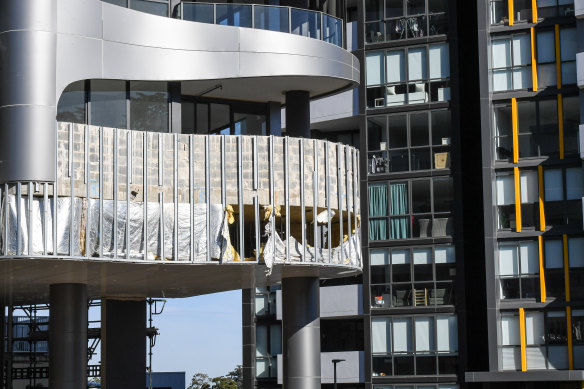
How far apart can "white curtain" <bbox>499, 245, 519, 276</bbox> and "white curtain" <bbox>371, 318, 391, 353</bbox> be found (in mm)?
5978

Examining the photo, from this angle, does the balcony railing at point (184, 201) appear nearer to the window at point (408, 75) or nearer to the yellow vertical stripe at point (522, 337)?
the yellow vertical stripe at point (522, 337)

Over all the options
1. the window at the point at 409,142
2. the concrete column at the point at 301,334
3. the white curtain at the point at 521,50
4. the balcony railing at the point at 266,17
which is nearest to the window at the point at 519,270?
the window at the point at 409,142

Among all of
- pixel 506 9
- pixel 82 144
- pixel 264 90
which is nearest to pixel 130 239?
pixel 82 144

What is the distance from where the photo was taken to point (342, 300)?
61.5m

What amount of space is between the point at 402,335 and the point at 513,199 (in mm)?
7971

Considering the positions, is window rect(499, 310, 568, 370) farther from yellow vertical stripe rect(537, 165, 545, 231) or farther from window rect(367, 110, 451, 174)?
window rect(367, 110, 451, 174)

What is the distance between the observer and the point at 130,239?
116 ft

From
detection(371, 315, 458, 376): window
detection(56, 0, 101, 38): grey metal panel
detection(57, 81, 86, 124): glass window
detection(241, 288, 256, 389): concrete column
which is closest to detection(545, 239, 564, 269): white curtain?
detection(371, 315, 458, 376): window

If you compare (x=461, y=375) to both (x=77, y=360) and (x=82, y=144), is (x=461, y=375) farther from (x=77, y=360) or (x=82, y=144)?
(x=82, y=144)

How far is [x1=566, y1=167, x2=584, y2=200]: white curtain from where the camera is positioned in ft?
186

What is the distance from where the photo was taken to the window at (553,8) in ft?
191

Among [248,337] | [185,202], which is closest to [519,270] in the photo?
[248,337]

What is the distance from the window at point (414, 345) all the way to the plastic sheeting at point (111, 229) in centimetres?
2362

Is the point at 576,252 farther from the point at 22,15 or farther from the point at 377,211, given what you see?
the point at 22,15
